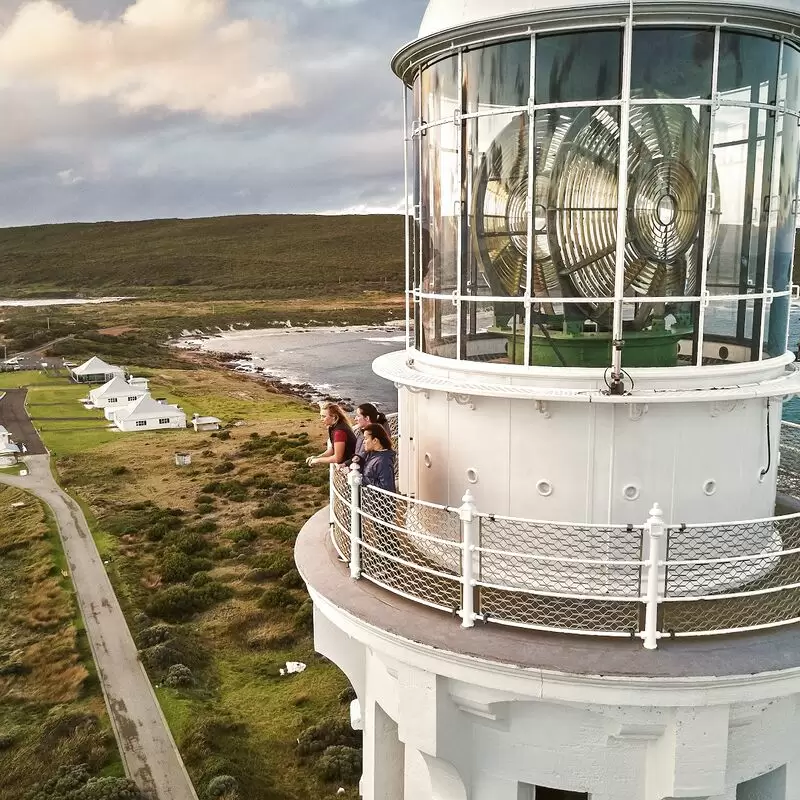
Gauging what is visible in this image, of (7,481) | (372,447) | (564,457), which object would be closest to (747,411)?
(564,457)

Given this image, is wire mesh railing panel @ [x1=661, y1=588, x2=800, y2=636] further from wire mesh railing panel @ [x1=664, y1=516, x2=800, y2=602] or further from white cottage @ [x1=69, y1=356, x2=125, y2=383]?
white cottage @ [x1=69, y1=356, x2=125, y2=383]

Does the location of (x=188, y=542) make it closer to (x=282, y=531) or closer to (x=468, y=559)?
(x=282, y=531)

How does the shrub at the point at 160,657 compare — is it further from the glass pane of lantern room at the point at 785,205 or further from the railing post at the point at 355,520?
the glass pane of lantern room at the point at 785,205

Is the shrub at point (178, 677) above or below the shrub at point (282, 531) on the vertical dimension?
below

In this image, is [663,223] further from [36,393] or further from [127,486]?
[36,393]

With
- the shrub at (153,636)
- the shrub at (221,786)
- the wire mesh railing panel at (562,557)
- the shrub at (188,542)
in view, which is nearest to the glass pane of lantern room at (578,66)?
the wire mesh railing panel at (562,557)

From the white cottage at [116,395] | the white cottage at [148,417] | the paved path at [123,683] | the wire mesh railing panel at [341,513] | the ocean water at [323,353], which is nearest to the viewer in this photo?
the wire mesh railing panel at [341,513]

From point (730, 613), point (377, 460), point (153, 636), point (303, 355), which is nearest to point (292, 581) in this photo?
point (153, 636)
